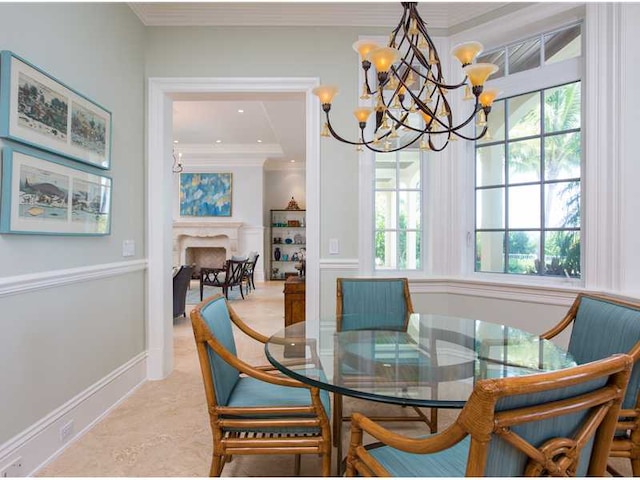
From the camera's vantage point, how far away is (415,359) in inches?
57.2

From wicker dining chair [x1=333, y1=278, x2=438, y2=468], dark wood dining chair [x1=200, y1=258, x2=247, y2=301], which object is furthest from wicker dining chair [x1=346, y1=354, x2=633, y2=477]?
dark wood dining chair [x1=200, y1=258, x2=247, y2=301]

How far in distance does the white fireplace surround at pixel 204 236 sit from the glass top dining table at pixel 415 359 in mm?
6990

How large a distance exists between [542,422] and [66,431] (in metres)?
2.32

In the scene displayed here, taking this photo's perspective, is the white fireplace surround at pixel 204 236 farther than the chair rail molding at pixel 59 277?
Yes

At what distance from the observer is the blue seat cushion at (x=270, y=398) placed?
1386 millimetres

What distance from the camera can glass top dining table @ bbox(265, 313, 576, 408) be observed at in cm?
116

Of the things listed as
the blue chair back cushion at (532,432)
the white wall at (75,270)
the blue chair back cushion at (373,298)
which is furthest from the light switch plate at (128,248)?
the blue chair back cushion at (532,432)

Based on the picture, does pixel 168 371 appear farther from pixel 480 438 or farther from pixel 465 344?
pixel 480 438

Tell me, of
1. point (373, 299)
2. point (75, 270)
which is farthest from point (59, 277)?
point (373, 299)

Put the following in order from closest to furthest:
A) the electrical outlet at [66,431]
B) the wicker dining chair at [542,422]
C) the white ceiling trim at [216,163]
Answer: the wicker dining chair at [542,422]
the electrical outlet at [66,431]
the white ceiling trim at [216,163]

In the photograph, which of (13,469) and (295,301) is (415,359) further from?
(295,301)

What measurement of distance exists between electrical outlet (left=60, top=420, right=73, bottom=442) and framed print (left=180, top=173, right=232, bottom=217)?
711 centimetres

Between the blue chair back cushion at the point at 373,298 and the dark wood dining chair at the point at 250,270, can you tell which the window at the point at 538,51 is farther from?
the dark wood dining chair at the point at 250,270

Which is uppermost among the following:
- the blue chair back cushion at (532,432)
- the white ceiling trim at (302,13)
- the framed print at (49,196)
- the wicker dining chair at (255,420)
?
the white ceiling trim at (302,13)
